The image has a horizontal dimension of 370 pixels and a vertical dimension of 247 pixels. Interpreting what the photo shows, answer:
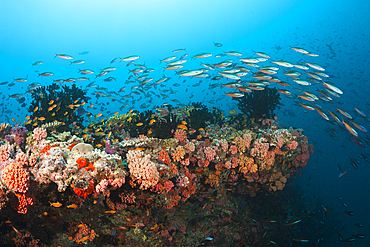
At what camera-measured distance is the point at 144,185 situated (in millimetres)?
3920

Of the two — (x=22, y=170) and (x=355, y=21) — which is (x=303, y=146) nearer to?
(x=22, y=170)

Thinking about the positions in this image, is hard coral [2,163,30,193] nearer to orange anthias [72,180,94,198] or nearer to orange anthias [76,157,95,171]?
orange anthias [76,157,95,171]

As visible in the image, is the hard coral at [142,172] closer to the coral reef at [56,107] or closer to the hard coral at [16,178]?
the hard coral at [16,178]

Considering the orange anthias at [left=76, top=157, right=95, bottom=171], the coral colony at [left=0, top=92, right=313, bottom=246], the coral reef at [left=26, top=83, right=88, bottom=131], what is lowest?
the coral colony at [left=0, top=92, right=313, bottom=246]

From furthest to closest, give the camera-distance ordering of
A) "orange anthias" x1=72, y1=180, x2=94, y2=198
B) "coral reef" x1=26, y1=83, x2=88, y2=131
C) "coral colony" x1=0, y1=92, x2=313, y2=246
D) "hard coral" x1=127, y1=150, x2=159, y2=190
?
"coral reef" x1=26, y1=83, x2=88, y2=131
"hard coral" x1=127, y1=150, x2=159, y2=190
"coral colony" x1=0, y1=92, x2=313, y2=246
"orange anthias" x1=72, y1=180, x2=94, y2=198

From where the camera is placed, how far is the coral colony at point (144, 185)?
11.9 ft

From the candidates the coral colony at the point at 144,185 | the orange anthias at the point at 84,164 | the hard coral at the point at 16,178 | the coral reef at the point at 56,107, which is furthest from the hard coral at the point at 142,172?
the coral reef at the point at 56,107

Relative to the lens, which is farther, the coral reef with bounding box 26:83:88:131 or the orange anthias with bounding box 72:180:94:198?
the coral reef with bounding box 26:83:88:131

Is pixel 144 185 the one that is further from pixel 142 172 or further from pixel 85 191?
pixel 85 191

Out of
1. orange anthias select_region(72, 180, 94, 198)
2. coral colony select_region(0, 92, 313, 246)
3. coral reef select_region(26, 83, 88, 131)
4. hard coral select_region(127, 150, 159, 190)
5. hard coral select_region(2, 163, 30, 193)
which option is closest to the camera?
orange anthias select_region(72, 180, 94, 198)

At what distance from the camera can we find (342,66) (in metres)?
56.0

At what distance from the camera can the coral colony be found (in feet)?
11.9

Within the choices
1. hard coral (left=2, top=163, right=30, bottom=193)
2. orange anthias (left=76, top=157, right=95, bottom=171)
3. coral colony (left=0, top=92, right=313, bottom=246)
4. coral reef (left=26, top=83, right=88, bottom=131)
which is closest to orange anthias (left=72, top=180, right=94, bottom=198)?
coral colony (left=0, top=92, right=313, bottom=246)

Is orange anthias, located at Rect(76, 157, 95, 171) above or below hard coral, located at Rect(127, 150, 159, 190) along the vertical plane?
above
